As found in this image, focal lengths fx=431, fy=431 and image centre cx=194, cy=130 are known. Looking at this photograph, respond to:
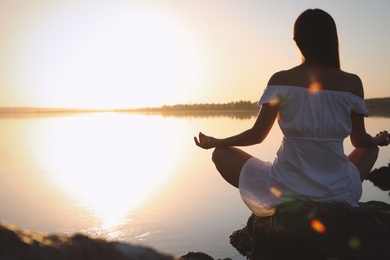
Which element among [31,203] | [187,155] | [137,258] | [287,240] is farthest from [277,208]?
[187,155]

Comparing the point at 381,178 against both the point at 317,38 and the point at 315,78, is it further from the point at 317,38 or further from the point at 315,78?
the point at 317,38

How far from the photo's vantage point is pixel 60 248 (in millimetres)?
1016

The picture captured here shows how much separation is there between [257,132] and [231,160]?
31 cm

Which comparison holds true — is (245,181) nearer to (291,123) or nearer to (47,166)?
(291,123)

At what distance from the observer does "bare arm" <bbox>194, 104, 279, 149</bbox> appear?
309cm

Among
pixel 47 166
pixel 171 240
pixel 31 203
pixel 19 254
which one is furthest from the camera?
pixel 47 166

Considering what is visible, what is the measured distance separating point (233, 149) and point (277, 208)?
59 cm

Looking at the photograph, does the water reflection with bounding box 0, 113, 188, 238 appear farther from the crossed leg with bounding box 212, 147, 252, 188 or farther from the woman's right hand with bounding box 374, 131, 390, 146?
the woman's right hand with bounding box 374, 131, 390, 146

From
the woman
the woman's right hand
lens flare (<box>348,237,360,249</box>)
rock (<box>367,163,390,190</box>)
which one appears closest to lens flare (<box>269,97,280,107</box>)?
the woman

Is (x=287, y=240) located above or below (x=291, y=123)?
below

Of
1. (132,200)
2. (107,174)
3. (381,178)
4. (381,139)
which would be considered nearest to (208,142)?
(381,139)

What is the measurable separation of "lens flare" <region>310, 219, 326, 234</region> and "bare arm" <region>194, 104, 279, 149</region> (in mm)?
708

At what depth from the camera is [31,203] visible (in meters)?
7.18

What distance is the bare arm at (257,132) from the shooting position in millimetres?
3089
